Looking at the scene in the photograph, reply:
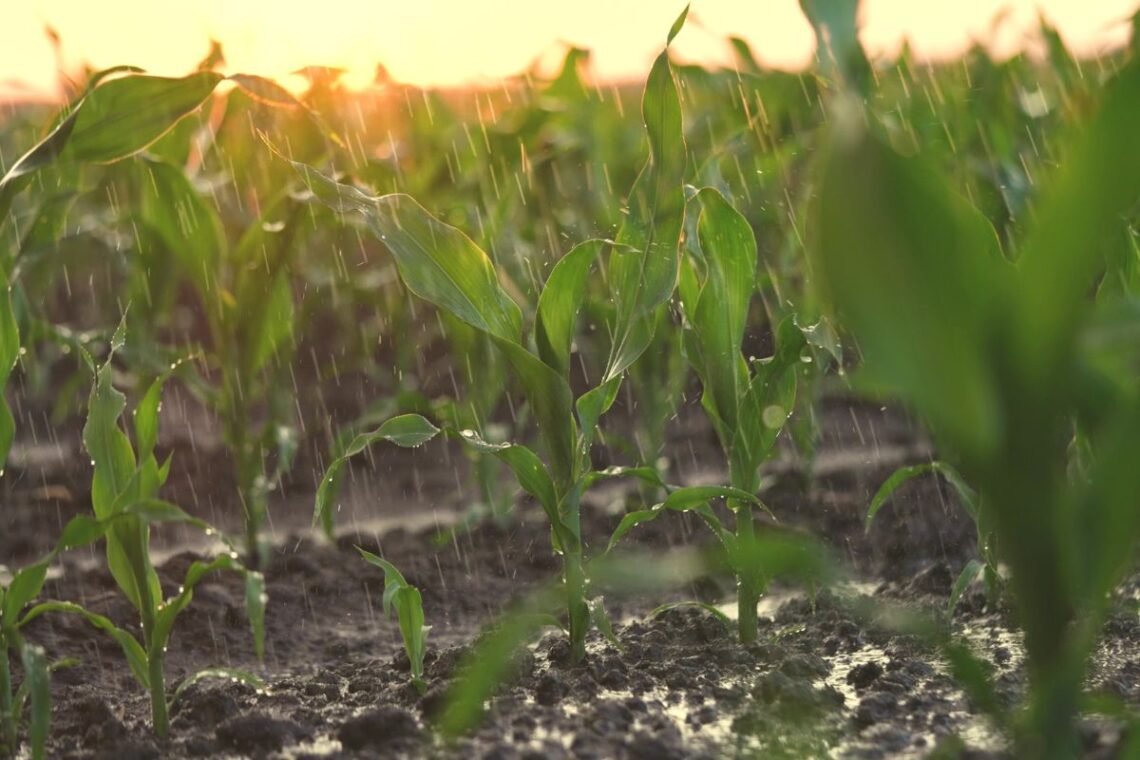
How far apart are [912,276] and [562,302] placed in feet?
2.56

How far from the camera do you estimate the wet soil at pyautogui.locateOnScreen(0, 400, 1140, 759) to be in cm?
137

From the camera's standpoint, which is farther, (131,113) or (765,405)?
(765,405)

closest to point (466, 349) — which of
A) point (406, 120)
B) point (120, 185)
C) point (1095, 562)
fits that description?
point (120, 185)

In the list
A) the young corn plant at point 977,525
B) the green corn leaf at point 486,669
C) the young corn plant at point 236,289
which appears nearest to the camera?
the green corn leaf at point 486,669

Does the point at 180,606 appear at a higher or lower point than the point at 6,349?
lower

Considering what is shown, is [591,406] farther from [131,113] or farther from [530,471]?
[131,113]

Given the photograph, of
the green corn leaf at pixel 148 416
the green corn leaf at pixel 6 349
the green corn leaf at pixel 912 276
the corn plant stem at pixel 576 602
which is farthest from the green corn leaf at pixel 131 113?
the green corn leaf at pixel 912 276

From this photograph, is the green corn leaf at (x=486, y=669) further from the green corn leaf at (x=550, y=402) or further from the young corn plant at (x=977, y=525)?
the young corn plant at (x=977, y=525)

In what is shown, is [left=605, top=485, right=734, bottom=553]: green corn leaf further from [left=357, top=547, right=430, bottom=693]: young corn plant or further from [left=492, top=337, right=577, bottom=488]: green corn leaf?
[left=357, top=547, right=430, bottom=693]: young corn plant

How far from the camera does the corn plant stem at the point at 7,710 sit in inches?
55.1

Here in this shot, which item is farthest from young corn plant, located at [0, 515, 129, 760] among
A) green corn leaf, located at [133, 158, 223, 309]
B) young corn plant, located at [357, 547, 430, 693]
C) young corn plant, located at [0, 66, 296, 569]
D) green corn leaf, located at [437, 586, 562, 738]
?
green corn leaf, located at [133, 158, 223, 309]

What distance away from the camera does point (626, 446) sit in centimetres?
240

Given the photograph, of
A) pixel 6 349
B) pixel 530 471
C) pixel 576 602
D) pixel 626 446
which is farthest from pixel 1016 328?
pixel 626 446

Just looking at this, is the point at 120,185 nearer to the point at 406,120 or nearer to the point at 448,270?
the point at 406,120
